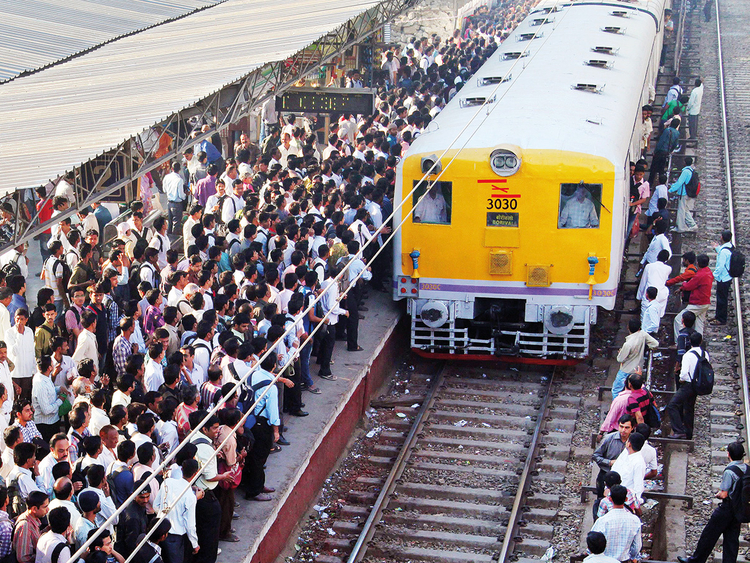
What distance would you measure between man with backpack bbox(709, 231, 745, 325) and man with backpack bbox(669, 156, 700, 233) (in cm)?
271

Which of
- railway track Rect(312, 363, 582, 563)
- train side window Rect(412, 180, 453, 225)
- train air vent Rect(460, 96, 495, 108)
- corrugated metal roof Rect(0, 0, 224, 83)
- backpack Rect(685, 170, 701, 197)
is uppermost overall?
corrugated metal roof Rect(0, 0, 224, 83)

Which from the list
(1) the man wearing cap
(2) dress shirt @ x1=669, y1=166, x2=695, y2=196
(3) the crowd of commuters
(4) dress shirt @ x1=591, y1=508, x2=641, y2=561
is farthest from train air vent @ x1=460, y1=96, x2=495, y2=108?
(1) the man wearing cap

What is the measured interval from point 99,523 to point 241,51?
7.99 meters

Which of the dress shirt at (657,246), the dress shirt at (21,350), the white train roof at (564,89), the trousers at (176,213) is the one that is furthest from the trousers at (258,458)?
the trousers at (176,213)

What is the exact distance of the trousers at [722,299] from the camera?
529 inches

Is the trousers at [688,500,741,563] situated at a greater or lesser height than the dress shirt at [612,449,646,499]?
lesser

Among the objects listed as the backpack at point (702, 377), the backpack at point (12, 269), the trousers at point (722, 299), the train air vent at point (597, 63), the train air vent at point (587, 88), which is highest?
the train air vent at point (597, 63)

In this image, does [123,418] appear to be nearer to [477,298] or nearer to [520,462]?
[520,462]

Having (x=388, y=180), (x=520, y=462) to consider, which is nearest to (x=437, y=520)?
(x=520, y=462)

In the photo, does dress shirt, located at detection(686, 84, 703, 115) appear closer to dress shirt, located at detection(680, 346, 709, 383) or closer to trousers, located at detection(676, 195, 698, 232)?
trousers, located at detection(676, 195, 698, 232)

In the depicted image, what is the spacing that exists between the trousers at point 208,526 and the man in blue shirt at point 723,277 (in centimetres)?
774

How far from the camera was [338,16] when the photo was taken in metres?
16.5

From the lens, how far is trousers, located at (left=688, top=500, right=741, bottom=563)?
26.9ft

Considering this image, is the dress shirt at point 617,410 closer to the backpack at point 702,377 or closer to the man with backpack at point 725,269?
the backpack at point 702,377
